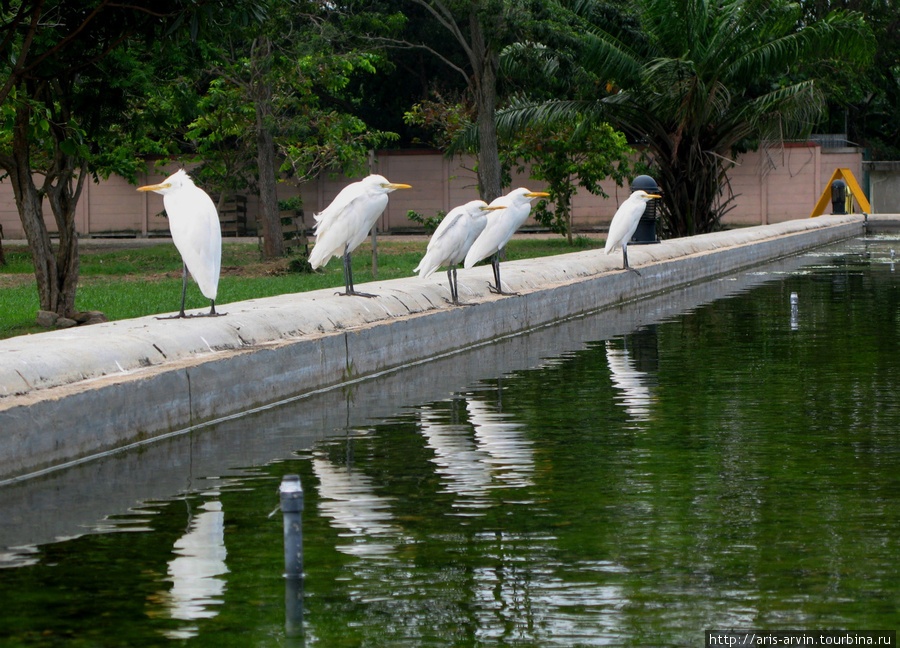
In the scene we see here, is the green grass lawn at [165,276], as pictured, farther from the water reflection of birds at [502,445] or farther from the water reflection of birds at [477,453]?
the water reflection of birds at [477,453]

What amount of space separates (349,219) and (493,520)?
5972mm

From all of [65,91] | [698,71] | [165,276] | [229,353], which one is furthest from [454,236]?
[698,71]

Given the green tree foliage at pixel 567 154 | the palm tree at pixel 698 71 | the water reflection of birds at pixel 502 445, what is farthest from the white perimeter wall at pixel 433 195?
the water reflection of birds at pixel 502 445

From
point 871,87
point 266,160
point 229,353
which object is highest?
point 871,87

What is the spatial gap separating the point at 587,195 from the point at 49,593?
31.9m

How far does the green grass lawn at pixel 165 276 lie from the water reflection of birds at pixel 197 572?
6.82m

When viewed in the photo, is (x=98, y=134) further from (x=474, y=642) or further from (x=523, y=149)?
(x=523, y=149)

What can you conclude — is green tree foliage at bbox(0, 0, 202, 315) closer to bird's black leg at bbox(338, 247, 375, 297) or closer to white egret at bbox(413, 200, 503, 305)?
bird's black leg at bbox(338, 247, 375, 297)

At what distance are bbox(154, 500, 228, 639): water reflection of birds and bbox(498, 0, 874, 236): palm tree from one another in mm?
19588

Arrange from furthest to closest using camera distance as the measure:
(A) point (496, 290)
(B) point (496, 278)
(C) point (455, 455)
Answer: (A) point (496, 290)
(B) point (496, 278)
(C) point (455, 455)

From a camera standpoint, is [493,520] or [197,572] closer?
[197,572]

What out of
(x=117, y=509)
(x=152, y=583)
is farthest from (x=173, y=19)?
(x=152, y=583)

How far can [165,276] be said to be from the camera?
21.8 meters

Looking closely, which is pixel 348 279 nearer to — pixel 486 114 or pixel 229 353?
pixel 229 353
